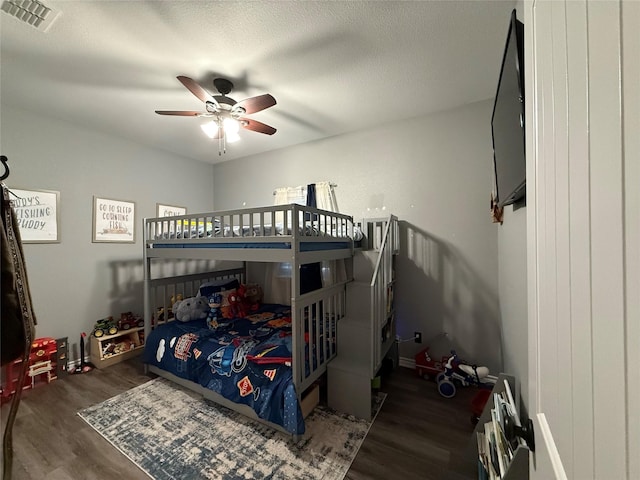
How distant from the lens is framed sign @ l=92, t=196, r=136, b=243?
2.99 m

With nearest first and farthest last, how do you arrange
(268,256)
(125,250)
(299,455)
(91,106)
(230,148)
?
(299,455) < (268,256) < (91,106) < (125,250) < (230,148)

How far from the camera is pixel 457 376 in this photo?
2322 mm

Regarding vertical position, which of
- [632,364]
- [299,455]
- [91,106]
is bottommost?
[299,455]

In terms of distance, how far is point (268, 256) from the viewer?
A: 187 cm

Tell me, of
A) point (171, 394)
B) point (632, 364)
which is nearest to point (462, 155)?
point (632, 364)

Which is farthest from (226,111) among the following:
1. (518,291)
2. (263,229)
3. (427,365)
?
(427,365)

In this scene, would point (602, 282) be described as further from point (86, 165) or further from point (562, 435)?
point (86, 165)

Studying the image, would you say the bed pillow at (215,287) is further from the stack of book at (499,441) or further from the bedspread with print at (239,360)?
Answer: the stack of book at (499,441)

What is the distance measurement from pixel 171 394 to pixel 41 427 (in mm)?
844

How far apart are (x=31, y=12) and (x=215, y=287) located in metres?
2.68

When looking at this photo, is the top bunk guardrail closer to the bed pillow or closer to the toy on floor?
the bed pillow

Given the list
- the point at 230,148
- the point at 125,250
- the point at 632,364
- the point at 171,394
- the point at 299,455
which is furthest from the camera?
the point at 230,148

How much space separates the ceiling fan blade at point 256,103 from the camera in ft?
6.05

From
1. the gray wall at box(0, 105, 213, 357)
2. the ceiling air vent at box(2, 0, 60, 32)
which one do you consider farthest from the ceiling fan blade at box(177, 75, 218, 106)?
the gray wall at box(0, 105, 213, 357)
